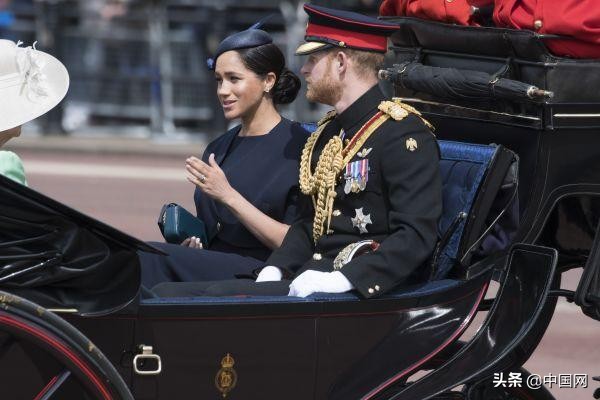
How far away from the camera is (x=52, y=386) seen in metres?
3.11

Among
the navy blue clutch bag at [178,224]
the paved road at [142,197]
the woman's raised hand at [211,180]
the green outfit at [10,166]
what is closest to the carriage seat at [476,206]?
the woman's raised hand at [211,180]

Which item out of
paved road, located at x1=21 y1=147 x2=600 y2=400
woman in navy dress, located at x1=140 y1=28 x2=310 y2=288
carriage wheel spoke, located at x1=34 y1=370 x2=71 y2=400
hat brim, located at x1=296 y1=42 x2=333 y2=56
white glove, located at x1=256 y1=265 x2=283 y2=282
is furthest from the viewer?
paved road, located at x1=21 y1=147 x2=600 y2=400

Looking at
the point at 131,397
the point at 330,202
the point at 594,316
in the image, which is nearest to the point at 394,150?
the point at 330,202

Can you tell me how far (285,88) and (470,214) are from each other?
3.12ft

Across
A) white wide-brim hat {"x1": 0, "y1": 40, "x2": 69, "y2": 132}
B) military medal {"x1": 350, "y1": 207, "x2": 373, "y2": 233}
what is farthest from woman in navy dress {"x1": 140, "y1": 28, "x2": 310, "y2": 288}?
white wide-brim hat {"x1": 0, "y1": 40, "x2": 69, "y2": 132}

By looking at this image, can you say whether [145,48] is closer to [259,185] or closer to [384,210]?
[259,185]

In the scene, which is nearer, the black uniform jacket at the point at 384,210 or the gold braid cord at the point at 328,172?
the black uniform jacket at the point at 384,210

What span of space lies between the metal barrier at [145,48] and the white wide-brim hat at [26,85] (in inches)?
404

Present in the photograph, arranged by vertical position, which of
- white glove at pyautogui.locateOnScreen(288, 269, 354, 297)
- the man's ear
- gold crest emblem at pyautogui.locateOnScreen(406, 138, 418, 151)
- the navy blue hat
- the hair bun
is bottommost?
white glove at pyautogui.locateOnScreen(288, 269, 354, 297)

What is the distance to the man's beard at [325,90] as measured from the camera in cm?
377

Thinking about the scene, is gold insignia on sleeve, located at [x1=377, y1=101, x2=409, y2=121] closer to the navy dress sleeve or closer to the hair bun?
the navy dress sleeve

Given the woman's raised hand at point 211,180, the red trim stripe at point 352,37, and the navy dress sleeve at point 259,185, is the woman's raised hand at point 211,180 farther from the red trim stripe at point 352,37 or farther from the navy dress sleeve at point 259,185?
the red trim stripe at point 352,37

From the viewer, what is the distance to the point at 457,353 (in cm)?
361

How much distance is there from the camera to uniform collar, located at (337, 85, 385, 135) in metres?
3.79
